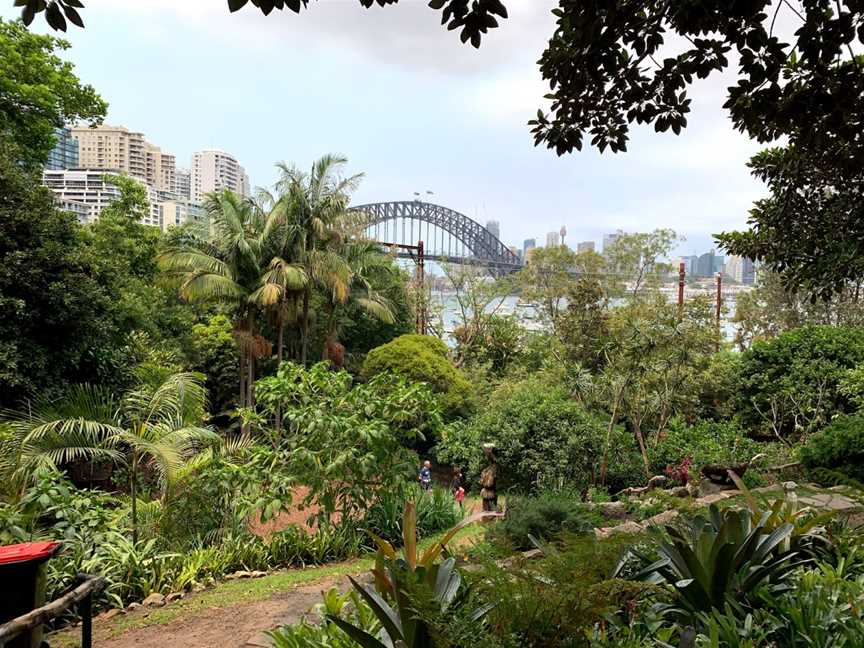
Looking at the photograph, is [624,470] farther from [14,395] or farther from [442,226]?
[442,226]

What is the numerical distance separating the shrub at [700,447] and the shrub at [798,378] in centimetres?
96

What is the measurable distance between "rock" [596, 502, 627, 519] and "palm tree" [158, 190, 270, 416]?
9408mm

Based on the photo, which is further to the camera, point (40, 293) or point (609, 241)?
point (609, 241)

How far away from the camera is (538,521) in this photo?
5359 mm

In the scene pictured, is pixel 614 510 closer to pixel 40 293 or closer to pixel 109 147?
pixel 40 293

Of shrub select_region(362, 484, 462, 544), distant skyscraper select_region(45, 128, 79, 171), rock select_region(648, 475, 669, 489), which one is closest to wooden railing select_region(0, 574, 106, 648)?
shrub select_region(362, 484, 462, 544)

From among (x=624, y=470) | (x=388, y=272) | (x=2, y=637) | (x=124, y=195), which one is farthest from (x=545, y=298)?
(x=2, y=637)

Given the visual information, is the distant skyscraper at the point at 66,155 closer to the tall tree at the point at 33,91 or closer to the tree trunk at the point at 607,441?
the tall tree at the point at 33,91

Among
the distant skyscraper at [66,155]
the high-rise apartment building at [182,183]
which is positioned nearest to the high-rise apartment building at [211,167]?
the high-rise apartment building at [182,183]

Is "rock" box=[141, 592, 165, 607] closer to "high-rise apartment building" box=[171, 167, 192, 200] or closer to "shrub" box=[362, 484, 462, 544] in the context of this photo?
"shrub" box=[362, 484, 462, 544]

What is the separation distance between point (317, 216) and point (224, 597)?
1116cm

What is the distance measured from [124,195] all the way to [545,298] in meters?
11.1

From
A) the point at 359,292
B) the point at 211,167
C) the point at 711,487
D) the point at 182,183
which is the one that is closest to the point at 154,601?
the point at 711,487

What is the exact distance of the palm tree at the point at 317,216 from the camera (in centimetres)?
1462
